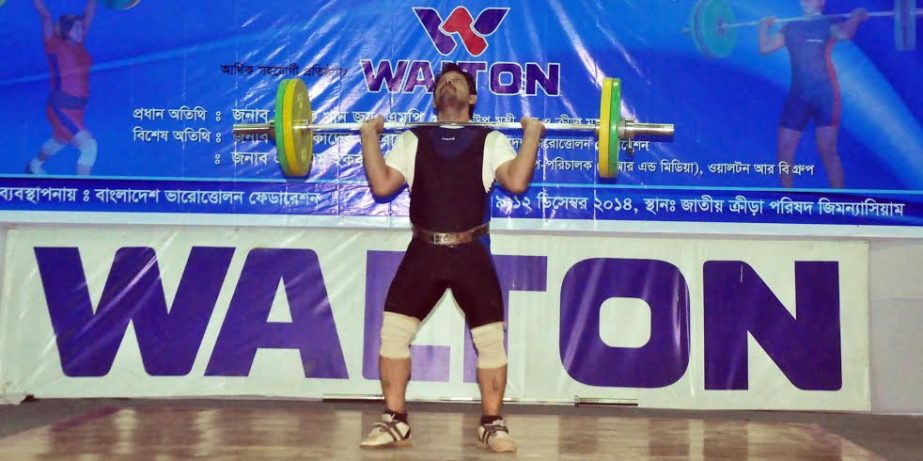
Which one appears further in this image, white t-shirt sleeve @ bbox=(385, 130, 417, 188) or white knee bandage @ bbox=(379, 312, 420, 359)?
white t-shirt sleeve @ bbox=(385, 130, 417, 188)

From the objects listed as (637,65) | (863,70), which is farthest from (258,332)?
(863,70)

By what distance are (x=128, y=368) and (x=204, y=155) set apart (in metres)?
1.13

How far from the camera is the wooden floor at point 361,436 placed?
11.9 feet

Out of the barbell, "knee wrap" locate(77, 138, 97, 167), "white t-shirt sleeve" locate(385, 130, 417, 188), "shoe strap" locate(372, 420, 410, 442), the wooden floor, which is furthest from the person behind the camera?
"knee wrap" locate(77, 138, 97, 167)

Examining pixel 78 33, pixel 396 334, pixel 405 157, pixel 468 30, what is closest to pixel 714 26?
pixel 468 30

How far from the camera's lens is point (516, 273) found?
5.57 meters

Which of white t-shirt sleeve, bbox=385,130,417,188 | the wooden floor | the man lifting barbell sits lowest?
the wooden floor

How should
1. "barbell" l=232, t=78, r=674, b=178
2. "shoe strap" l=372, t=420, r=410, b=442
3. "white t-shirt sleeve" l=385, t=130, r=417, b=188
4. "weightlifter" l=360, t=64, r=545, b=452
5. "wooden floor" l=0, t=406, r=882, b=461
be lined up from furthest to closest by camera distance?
"barbell" l=232, t=78, r=674, b=178
"white t-shirt sleeve" l=385, t=130, r=417, b=188
"weightlifter" l=360, t=64, r=545, b=452
"shoe strap" l=372, t=420, r=410, b=442
"wooden floor" l=0, t=406, r=882, b=461

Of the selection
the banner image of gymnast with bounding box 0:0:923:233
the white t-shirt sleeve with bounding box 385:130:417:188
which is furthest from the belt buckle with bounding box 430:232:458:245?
the banner image of gymnast with bounding box 0:0:923:233

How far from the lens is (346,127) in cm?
463

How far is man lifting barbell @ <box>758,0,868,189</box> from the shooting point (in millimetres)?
5535

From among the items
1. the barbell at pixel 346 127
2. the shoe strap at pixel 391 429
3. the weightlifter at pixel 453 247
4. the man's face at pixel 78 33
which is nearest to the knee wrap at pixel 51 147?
the man's face at pixel 78 33

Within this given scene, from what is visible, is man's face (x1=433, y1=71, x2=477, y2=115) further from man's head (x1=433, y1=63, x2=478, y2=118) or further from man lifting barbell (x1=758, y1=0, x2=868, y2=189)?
man lifting barbell (x1=758, y1=0, x2=868, y2=189)

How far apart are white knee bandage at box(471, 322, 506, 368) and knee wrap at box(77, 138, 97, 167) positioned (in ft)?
8.25
